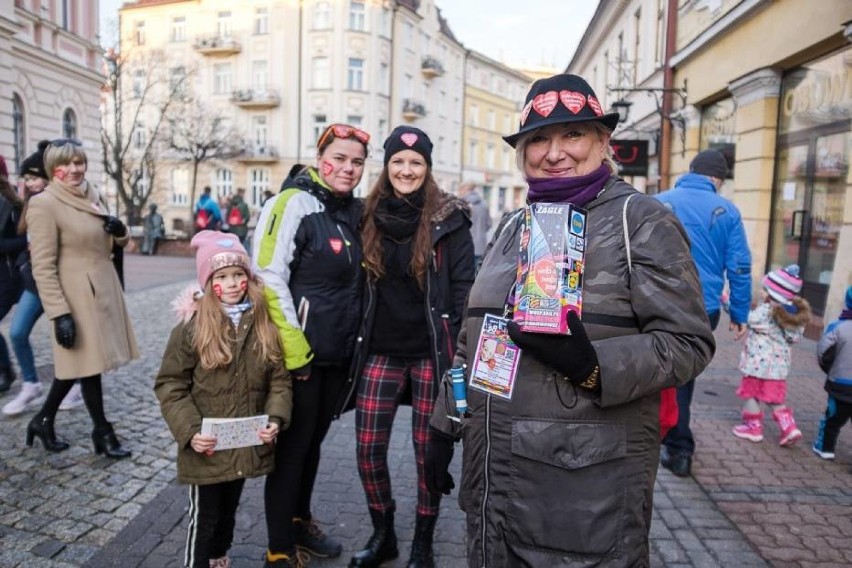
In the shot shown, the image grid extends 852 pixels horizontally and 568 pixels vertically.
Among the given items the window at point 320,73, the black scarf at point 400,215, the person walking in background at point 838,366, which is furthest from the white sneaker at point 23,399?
the window at point 320,73

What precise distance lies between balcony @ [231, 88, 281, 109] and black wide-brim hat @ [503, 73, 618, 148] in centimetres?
4142

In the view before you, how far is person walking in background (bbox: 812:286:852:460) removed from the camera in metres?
4.29

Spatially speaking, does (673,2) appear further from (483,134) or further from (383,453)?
(483,134)

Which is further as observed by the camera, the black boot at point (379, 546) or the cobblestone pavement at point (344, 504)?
the cobblestone pavement at point (344, 504)

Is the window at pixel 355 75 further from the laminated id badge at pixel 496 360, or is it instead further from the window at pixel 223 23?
the laminated id badge at pixel 496 360

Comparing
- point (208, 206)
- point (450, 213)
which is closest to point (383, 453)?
point (450, 213)

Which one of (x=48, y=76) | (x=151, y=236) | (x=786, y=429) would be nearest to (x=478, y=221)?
(x=786, y=429)

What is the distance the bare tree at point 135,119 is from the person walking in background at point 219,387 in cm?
2342

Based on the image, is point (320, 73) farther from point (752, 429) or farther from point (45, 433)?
point (752, 429)

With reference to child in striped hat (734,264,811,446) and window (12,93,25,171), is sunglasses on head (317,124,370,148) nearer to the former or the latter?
child in striped hat (734,264,811,446)

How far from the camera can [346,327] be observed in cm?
298

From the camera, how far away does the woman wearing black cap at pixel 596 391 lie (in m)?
1.63

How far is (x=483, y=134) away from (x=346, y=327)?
55.3 meters

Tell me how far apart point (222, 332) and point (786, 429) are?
13.8ft
